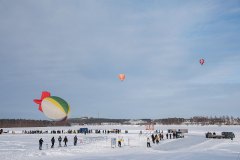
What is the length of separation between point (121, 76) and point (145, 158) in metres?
35.1

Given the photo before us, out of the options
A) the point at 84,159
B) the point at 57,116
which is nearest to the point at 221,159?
the point at 84,159

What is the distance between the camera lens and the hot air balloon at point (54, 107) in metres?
42.2

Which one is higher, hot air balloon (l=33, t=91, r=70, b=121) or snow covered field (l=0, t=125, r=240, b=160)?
hot air balloon (l=33, t=91, r=70, b=121)

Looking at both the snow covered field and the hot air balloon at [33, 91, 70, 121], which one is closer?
the snow covered field

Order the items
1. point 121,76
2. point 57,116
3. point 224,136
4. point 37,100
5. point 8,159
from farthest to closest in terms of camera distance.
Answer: point 121,76
point 37,100
point 57,116
point 224,136
point 8,159

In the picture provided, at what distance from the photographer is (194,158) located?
64.3 feet

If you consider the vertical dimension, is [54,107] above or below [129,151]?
above

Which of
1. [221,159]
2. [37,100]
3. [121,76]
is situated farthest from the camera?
[121,76]

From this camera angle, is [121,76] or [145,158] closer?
[145,158]

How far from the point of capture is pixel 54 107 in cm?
4225

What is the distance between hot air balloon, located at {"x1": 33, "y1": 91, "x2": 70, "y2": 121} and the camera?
4225 centimetres

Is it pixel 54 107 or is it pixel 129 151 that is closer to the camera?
pixel 129 151

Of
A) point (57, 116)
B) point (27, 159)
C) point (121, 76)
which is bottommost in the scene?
point (27, 159)

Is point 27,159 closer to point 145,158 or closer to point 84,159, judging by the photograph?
point 84,159
